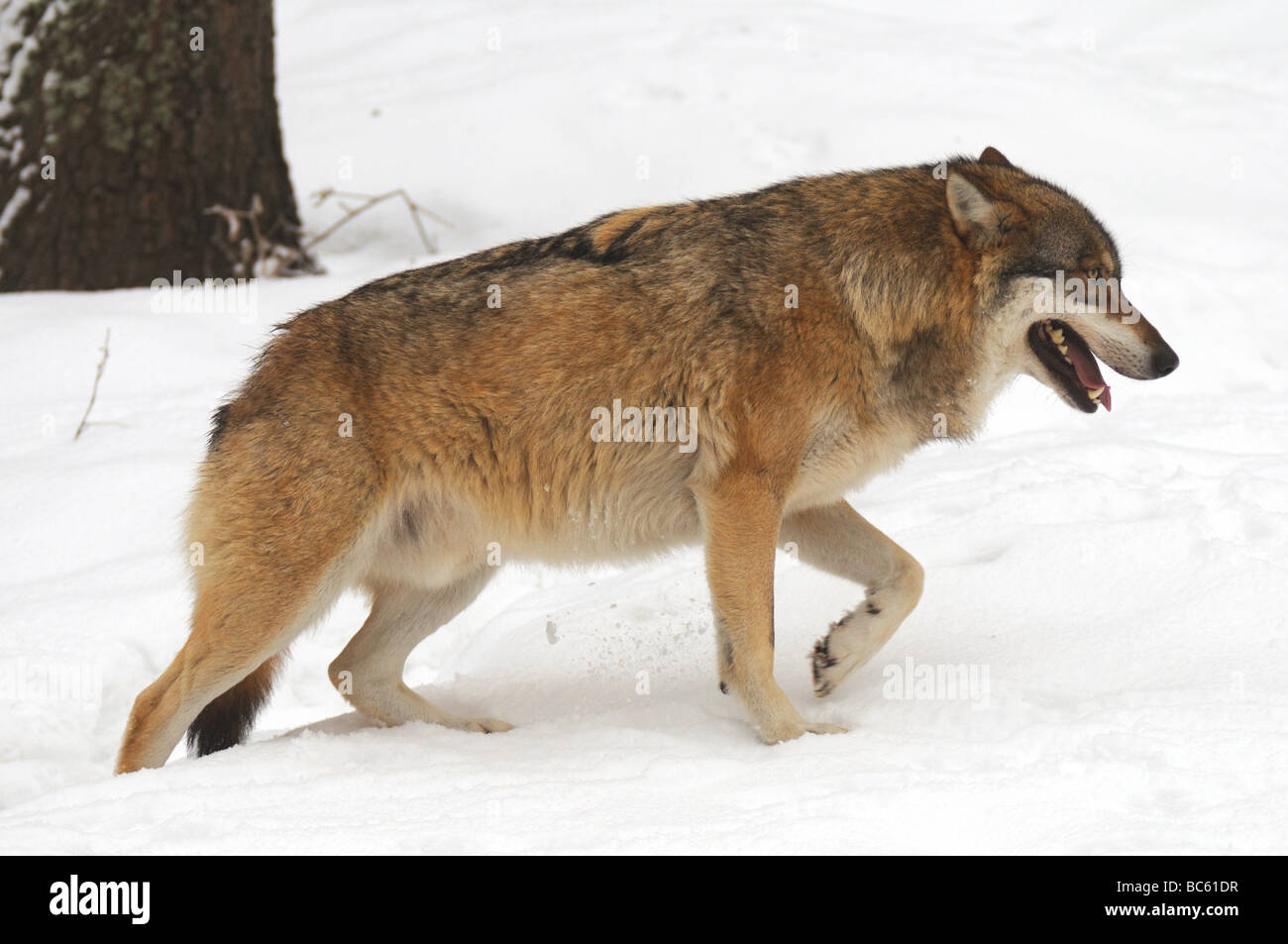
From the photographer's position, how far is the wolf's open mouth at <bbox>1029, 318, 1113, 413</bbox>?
4.34 meters

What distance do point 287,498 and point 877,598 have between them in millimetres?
1981

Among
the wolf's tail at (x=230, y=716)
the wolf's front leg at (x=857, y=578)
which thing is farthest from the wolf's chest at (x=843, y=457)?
the wolf's tail at (x=230, y=716)

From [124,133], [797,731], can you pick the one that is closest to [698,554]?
[797,731]

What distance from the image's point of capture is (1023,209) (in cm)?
432

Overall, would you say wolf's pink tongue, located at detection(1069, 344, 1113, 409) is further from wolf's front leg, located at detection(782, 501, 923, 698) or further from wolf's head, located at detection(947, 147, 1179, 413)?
wolf's front leg, located at detection(782, 501, 923, 698)

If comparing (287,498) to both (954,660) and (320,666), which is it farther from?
(954,660)

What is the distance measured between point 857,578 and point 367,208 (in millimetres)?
5196

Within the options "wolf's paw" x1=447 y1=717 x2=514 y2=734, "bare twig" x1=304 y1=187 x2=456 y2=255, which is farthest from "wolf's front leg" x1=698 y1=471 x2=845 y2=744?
"bare twig" x1=304 y1=187 x2=456 y2=255

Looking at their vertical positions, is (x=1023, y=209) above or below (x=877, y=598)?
above

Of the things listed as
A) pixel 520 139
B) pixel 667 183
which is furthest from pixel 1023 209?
pixel 520 139

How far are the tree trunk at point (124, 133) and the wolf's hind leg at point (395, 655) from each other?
3.93m

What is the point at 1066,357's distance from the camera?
14.3 ft

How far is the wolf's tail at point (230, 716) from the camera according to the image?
14.7 feet

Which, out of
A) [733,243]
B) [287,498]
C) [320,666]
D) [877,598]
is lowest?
[320,666]
